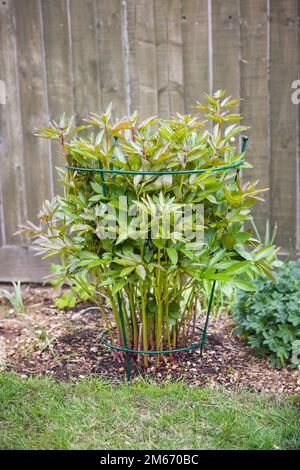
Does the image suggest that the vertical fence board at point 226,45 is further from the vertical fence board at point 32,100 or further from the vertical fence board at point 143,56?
the vertical fence board at point 32,100

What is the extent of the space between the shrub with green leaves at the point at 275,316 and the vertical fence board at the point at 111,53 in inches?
62.0

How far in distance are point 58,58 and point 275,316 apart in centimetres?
223

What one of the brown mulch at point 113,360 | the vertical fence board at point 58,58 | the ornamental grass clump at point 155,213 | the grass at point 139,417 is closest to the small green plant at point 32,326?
the brown mulch at point 113,360

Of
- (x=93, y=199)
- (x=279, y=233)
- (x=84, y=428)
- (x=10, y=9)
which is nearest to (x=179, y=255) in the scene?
(x=93, y=199)

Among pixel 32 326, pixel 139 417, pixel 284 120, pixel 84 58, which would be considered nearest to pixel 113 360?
pixel 139 417

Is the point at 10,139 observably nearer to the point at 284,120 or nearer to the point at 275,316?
the point at 284,120

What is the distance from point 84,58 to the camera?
3.97 metres

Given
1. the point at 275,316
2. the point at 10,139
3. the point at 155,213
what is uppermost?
the point at 10,139

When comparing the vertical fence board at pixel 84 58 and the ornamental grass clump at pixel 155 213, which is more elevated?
the vertical fence board at pixel 84 58

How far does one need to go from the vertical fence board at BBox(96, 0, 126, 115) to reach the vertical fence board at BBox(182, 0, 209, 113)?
42cm

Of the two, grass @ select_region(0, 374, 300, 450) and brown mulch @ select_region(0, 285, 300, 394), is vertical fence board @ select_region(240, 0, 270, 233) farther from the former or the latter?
grass @ select_region(0, 374, 300, 450)

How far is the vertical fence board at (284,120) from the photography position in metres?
3.63

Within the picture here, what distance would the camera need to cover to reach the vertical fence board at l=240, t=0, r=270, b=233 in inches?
144

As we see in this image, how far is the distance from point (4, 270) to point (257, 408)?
2414mm
